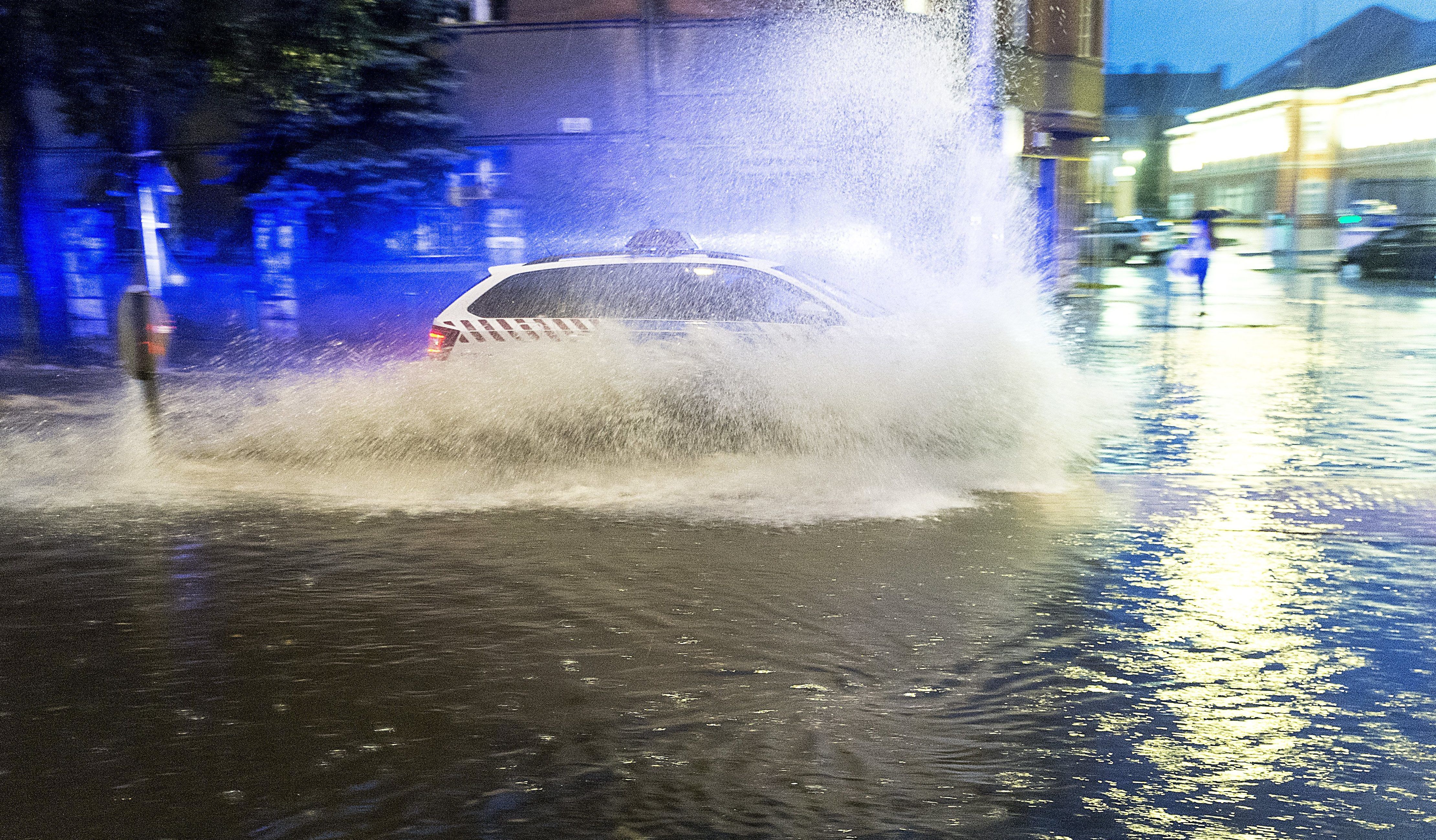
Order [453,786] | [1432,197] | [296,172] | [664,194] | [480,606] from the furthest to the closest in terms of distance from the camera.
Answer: [1432,197] → [664,194] → [296,172] → [480,606] → [453,786]

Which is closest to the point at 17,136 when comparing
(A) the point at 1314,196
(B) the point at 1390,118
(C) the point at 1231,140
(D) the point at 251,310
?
(D) the point at 251,310

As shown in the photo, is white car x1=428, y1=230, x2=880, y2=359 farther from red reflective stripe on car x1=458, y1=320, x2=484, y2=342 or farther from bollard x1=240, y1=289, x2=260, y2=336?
bollard x1=240, y1=289, x2=260, y2=336

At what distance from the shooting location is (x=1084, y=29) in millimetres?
31828

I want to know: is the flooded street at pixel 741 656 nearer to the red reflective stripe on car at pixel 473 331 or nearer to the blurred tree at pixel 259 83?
the red reflective stripe on car at pixel 473 331

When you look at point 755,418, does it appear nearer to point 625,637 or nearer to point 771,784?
point 625,637

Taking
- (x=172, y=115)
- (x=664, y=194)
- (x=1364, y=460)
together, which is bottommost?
(x=1364, y=460)

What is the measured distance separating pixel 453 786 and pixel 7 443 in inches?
318

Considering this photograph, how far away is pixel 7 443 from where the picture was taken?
985cm

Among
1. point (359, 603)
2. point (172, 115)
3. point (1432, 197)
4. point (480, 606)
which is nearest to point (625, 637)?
point (480, 606)

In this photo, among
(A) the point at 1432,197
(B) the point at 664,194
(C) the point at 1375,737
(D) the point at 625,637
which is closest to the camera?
(C) the point at 1375,737

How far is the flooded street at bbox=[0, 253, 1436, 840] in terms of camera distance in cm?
351

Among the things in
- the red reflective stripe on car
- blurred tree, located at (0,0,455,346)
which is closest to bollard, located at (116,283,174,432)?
the red reflective stripe on car

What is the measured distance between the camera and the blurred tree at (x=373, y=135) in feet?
65.2

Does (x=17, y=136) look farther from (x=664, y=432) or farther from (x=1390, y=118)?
(x=1390, y=118)
